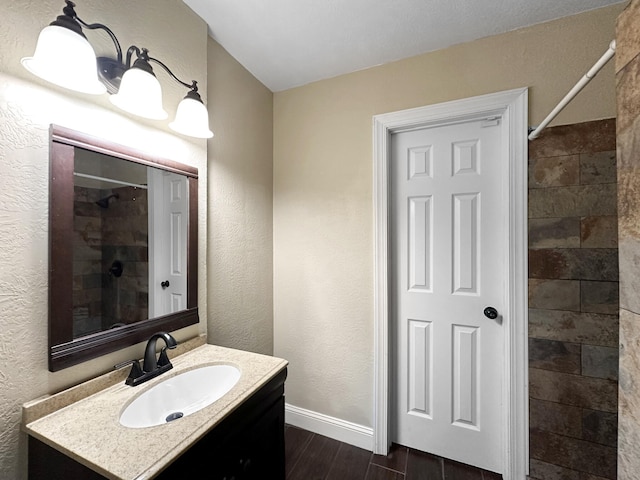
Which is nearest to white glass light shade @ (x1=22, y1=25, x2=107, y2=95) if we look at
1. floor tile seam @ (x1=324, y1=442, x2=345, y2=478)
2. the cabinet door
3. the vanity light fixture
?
the vanity light fixture

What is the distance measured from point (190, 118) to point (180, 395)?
1.11 meters

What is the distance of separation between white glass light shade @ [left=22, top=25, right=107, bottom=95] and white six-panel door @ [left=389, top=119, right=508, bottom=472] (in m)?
1.46

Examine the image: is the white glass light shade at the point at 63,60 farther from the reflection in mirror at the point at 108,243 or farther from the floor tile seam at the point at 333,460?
the floor tile seam at the point at 333,460

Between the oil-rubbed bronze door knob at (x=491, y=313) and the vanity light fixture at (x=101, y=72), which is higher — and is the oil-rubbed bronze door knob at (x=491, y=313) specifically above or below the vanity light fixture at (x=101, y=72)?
below

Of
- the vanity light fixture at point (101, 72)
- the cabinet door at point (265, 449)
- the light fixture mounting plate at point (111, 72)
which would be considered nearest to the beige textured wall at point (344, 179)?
the cabinet door at point (265, 449)

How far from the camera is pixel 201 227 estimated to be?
1.33 m

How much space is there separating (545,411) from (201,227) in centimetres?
191

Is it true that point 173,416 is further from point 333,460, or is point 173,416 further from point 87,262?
point 333,460

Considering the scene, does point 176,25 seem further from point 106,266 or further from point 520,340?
point 520,340

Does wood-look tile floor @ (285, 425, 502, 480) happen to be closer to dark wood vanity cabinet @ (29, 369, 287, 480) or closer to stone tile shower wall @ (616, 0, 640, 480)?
dark wood vanity cabinet @ (29, 369, 287, 480)

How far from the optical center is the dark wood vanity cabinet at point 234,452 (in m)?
0.68

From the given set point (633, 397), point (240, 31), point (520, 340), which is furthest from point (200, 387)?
point (240, 31)

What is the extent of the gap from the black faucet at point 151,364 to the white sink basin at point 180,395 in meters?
0.05

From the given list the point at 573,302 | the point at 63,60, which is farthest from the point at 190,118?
the point at 573,302
